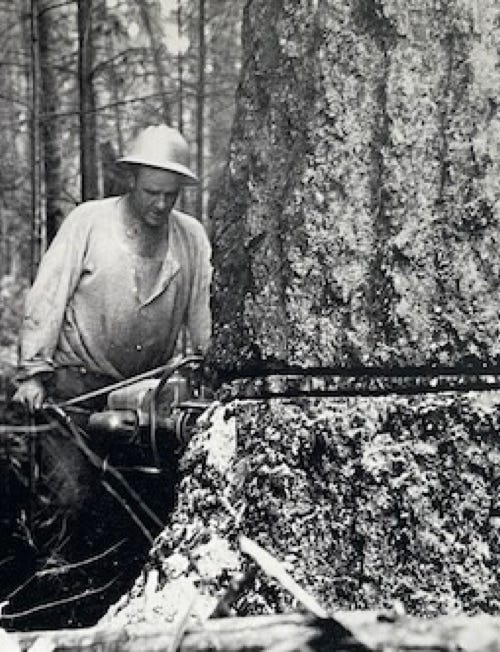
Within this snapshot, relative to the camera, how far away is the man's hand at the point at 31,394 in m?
6.20

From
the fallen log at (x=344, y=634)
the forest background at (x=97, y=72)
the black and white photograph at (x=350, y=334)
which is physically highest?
the forest background at (x=97, y=72)

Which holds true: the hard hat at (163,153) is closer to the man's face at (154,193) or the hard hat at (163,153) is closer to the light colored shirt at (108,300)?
the man's face at (154,193)

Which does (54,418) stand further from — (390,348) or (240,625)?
(240,625)

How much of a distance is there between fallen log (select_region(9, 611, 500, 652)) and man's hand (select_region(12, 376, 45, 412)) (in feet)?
15.6

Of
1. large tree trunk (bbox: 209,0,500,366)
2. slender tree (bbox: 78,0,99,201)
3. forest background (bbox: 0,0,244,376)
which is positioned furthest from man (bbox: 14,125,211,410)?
large tree trunk (bbox: 209,0,500,366)

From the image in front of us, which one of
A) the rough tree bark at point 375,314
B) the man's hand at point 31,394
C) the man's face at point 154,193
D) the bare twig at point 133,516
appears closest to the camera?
the rough tree bark at point 375,314

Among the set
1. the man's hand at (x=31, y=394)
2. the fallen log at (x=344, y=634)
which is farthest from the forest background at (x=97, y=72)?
the fallen log at (x=344, y=634)

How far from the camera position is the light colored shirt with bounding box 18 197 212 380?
6.46 m

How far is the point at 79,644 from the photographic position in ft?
5.13

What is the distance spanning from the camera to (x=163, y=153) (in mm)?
6621

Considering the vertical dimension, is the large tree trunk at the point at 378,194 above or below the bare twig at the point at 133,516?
above

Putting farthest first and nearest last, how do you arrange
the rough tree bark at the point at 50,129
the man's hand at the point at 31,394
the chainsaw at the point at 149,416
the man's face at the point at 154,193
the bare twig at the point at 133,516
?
1. the rough tree bark at the point at 50,129
2. the man's face at the point at 154,193
3. the man's hand at the point at 31,394
4. the bare twig at the point at 133,516
5. the chainsaw at the point at 149,416

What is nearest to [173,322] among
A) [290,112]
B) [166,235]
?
[166,235]

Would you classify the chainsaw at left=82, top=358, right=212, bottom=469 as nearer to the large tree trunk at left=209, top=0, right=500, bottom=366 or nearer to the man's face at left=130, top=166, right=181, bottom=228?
the man's face at left=130, top=166, right=181, bottom=228
